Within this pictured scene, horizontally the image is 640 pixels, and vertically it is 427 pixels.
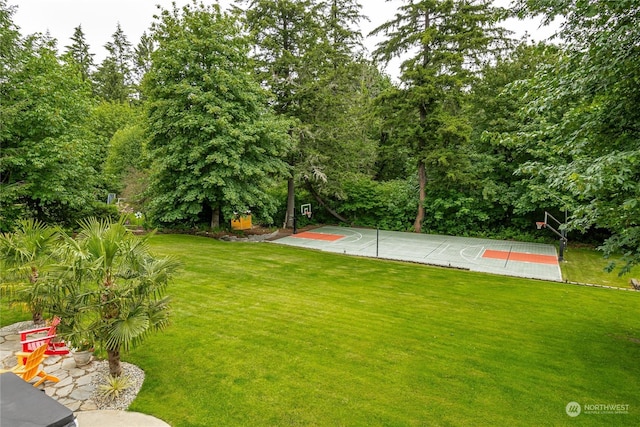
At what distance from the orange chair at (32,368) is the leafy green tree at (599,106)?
6863 mm

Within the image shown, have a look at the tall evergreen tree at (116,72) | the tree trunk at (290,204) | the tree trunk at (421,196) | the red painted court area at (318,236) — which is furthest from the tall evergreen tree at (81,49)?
the tree trunk at (421,196)

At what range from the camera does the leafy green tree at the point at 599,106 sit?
409cm

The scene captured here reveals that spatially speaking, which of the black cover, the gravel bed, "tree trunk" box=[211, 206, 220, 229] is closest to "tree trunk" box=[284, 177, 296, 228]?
"tree trunk" box=[211, 206, 220, 229]

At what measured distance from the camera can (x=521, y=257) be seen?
15195 millimetres

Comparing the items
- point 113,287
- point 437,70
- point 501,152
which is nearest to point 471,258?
point 501,152

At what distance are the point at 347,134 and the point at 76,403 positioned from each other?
17.4m

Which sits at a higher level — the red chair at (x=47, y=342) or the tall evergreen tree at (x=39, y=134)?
the tall evergreen tree at (x=39, y=134)

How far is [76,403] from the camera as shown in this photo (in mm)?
4180

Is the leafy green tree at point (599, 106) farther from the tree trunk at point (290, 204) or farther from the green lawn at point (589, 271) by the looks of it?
the tree trunk at point (290, 204)

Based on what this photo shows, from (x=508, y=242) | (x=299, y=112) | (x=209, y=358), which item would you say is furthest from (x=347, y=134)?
(x=209, y=358)

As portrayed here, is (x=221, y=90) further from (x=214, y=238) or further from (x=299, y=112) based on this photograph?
(x=214, y=238)

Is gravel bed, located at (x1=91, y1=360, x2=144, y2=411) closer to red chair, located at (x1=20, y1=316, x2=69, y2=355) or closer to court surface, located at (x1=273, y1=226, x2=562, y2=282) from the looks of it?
red chair, located at (x1=20, y1=316, x2=69, y2=355)

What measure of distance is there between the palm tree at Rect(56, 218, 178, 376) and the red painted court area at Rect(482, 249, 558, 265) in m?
14.5

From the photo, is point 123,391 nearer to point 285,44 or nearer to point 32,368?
point 32,368
